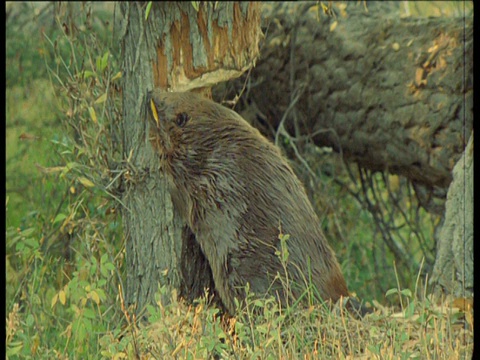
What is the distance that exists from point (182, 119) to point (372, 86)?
167 centimetres

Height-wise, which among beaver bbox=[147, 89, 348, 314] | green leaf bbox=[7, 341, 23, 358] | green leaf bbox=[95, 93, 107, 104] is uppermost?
green leaf bbox=[95, 93, 107, 104]

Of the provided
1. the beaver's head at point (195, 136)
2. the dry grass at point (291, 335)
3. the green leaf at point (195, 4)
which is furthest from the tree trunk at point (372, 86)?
the dry grass at point (291, 335)

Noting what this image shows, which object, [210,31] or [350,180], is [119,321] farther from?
[350,180]

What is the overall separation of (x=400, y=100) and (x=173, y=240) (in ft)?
5.92

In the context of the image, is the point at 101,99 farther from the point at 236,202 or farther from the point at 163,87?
the point at 236,202

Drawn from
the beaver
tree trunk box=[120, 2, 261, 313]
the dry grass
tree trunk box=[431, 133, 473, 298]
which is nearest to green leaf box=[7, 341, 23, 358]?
the dry grass

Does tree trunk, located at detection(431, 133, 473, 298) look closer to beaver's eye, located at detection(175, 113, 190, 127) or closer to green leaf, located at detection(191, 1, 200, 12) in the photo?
beaver's eye, located at detection(175, 113, 190, 127)

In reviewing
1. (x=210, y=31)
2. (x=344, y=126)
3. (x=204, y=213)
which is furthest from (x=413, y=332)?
(x=344, y=126)

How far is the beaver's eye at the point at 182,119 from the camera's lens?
3.84 metres

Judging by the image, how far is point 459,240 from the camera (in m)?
4.20

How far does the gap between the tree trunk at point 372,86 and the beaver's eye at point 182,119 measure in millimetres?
1210

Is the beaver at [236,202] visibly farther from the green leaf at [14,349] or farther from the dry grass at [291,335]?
the green leaf at [14,349]

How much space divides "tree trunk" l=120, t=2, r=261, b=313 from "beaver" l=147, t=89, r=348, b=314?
0.20 feet

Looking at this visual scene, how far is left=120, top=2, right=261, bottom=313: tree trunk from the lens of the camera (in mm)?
3789
